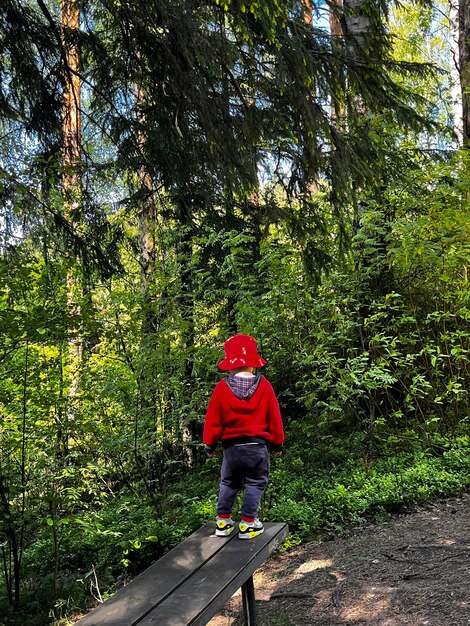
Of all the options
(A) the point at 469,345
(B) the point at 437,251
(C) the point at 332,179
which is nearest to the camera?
(C) the point at 332,179

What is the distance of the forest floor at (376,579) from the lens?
11.9ft

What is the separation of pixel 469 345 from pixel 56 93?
235 inches

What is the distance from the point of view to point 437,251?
6.90 m

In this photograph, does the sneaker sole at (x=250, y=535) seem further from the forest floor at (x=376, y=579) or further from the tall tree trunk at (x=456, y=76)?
the tall tree trunk at (x=456, y=76)

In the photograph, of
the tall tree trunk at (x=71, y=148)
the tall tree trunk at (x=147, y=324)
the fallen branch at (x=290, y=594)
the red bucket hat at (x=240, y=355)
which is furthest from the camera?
the tall tree trunk at (x=147, y=324)

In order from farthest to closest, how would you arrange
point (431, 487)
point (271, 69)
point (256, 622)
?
point (431, 487) → point (271, 69) → point (256, 622)

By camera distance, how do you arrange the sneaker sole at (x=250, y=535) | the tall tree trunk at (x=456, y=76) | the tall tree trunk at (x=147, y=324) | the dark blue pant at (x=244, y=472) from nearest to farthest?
the sneaker sole at (x=250, y=535) → the dark blue pant at (x=244, y=472) → the tall tree trunk at (x=147, y=324) → the tall tree trunk at (x=456, y=76)

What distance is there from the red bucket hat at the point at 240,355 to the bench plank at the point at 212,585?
1149mm

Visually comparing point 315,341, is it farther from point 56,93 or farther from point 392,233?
point 56,93

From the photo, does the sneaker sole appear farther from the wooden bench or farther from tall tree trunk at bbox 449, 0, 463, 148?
tall tree trunk at bbox 449, 0, 463, 148

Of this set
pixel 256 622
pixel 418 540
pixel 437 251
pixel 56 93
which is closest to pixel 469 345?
pixel 437 251

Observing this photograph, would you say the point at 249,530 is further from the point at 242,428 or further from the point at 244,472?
the point at 242,428

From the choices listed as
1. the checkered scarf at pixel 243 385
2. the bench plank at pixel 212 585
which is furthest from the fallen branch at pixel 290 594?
the checkered scarf at pixel 243 385

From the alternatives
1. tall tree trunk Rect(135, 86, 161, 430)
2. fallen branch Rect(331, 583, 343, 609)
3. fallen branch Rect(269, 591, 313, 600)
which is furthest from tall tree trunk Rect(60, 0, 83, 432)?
fallen branch Rect(331, 583, 343, 609)
